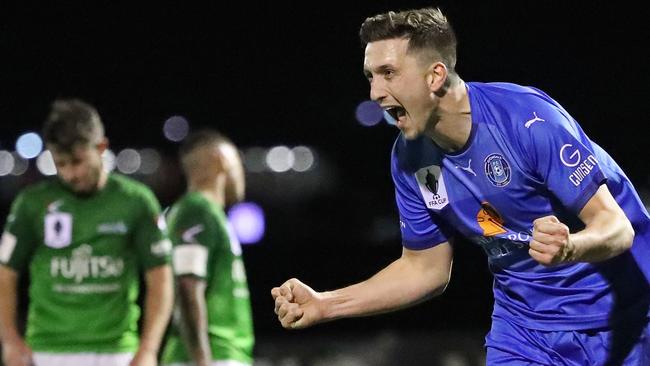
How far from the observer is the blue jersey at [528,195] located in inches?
145

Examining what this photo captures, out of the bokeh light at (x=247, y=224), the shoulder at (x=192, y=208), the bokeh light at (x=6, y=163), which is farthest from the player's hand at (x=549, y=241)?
the bokeh light at (x=6, y=163)

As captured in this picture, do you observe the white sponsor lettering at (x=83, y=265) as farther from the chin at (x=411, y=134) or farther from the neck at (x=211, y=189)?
the chin at (x=411, y=134)

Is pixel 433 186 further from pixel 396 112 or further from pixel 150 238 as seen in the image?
pixel 150 238

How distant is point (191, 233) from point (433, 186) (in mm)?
2619

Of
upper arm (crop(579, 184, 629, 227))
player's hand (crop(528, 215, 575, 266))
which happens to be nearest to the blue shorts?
upper arm (crop(579, 184, 629, 227))

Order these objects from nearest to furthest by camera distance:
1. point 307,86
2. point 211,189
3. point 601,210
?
1. point 601,210
2. point 211,189
3. point 307,86

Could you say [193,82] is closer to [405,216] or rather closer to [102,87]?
[102,87]

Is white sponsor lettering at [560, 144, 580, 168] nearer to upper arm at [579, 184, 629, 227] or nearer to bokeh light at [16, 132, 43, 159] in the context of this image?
upper arm at [579, 184, 629, 227]

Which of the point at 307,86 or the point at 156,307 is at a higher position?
the point at 156,307

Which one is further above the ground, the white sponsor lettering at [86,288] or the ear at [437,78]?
the ear at [437,78]

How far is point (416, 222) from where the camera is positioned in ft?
13.8

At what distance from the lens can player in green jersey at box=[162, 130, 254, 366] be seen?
6227 mm

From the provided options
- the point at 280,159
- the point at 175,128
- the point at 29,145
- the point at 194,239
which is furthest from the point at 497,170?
the point at 29,145

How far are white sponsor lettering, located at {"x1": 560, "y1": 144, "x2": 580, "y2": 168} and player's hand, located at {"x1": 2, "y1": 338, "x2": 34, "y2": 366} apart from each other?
3.13m
